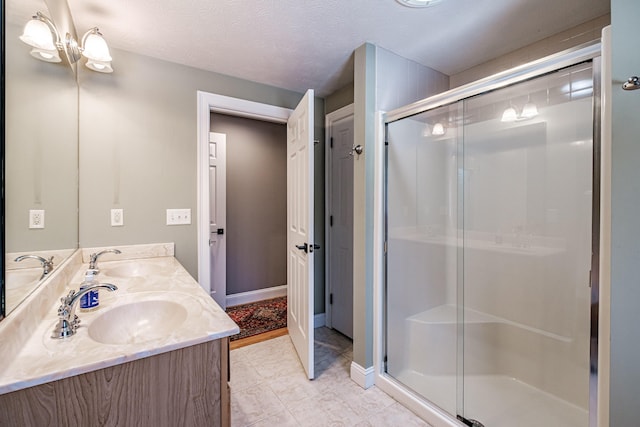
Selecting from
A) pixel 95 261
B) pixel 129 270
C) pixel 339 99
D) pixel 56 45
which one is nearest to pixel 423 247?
pixel 339 99

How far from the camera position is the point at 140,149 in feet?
6.50

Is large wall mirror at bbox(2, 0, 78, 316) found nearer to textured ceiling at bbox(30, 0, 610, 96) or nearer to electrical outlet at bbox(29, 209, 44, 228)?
electrical outlet at bbox(29, 209, 44, 228)

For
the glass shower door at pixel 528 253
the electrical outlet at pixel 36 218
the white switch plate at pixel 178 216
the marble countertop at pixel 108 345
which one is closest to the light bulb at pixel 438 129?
the glass shower door at pixel 528 253

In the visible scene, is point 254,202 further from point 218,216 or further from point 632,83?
point 632,83

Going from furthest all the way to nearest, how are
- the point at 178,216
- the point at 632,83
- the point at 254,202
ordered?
the point at 254,202, the point at 178,216, the point at 632,83

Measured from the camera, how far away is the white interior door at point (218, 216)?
123 inches

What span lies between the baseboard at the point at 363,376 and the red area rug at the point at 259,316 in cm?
106

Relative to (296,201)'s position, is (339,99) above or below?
above

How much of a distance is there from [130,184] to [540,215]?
2.60 m

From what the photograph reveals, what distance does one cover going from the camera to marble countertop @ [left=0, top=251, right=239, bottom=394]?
706mm

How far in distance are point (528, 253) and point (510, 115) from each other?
87cm

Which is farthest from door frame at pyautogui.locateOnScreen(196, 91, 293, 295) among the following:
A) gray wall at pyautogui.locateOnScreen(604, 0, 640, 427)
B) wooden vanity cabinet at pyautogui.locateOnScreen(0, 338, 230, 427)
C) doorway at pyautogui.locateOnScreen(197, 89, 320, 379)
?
gray wall at pyautogui.locateOnScreen(604, 0, 640, 427)

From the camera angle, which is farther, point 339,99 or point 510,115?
point 339,99

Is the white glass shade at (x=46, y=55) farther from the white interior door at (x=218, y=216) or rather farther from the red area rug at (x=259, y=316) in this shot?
the red area rug at (x=259, y=316)
